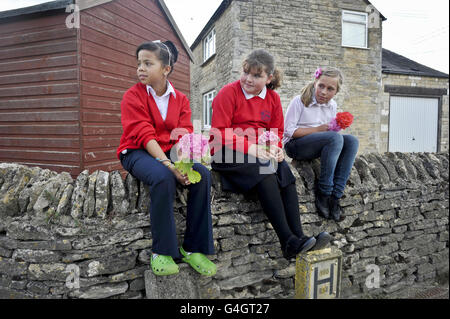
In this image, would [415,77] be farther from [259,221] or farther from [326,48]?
A: [259,221]

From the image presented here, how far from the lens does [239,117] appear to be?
227 cm

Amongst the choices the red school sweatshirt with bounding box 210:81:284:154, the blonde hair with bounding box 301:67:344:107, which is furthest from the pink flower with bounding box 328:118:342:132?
the red school sweatshirt with bounding box 210:81:284:154

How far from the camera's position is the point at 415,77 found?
959 cm

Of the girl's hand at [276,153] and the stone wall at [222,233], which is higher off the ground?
the girl's hand at [276,153]

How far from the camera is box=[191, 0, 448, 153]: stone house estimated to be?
7.87 metres

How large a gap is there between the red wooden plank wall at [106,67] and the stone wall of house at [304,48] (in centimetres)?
275

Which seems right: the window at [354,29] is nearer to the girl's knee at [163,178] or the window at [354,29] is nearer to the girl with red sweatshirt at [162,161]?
the girl with red sweatshirt at [162,161]

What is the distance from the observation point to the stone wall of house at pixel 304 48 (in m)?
7.83

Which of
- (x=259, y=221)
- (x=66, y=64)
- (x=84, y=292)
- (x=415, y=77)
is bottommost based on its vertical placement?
(x=84, y=292)

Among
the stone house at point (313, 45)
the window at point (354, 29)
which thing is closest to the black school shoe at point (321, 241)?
the stone house at point (313, 45)

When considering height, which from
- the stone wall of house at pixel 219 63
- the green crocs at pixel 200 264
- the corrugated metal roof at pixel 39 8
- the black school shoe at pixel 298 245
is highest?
the stone wall of house at pixel 219 63

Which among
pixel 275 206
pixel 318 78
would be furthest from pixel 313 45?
pixel 275 206

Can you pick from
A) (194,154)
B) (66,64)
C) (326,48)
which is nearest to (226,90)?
(194,154)
